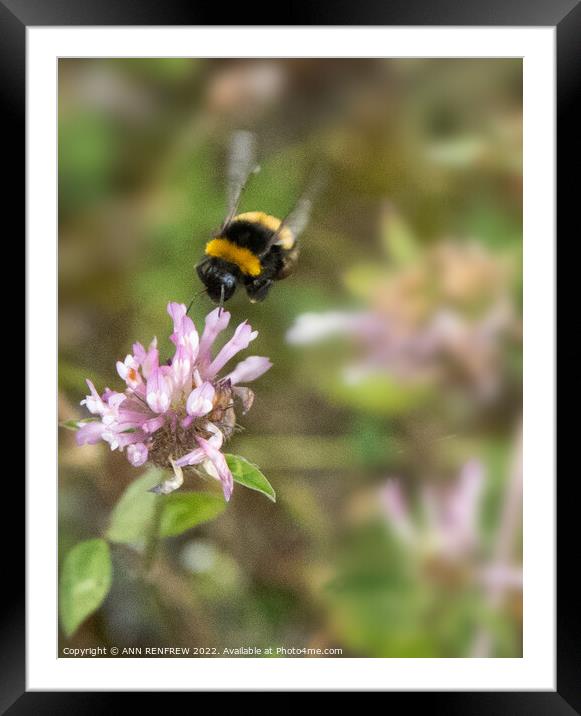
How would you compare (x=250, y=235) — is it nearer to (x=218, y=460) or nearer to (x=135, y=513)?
(x=218, y=460)

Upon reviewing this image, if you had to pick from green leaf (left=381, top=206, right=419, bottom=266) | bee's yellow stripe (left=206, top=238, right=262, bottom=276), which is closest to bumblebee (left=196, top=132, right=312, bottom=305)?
bee's yellow stripe (left=206, top=238, right=262, bottom=276)

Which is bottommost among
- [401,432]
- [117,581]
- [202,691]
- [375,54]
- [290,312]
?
[202,691]

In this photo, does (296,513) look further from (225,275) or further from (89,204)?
(89,204)

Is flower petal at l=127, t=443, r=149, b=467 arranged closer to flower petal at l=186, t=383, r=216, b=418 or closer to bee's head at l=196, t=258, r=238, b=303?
flower petal at l=186, t=383, r=216, b=418

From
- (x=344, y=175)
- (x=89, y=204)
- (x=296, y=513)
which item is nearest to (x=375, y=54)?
(x=344, y=175)

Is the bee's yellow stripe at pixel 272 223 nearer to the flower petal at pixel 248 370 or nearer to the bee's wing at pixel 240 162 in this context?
the bee's wing at pixel 240 162

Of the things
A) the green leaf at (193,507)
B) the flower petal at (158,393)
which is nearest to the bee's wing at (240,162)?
the flower petal at (158,393)
